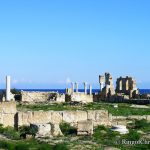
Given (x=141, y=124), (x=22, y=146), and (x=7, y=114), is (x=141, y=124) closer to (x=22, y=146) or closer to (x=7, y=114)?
(x=7, y=114)

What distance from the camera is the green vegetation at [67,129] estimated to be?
1142 inches

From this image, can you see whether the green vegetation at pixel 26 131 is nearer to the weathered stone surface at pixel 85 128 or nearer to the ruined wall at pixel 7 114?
the ruined wall at pixel 7 114

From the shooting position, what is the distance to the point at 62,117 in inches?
1259

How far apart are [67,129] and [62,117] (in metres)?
2.12

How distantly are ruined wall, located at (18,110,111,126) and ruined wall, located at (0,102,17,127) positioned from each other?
0.48 m

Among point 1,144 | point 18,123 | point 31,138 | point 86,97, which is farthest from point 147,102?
point 1,144

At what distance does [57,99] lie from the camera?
178ft

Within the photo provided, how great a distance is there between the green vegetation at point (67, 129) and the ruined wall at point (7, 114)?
9.86 feet

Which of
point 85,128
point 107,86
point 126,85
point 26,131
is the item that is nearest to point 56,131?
point 85,128

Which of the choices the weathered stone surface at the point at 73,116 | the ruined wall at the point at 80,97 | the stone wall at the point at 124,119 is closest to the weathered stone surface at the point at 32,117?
the weathered stone surface at the point at 73,116

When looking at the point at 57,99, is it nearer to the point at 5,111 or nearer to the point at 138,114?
the point at 138,114

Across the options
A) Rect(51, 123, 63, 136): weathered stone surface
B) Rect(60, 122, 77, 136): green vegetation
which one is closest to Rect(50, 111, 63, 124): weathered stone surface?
Rect(60, 122, 77, 136): green vegetation

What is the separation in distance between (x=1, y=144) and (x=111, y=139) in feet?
21.1

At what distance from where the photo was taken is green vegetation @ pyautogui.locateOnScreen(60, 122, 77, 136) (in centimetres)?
2901
